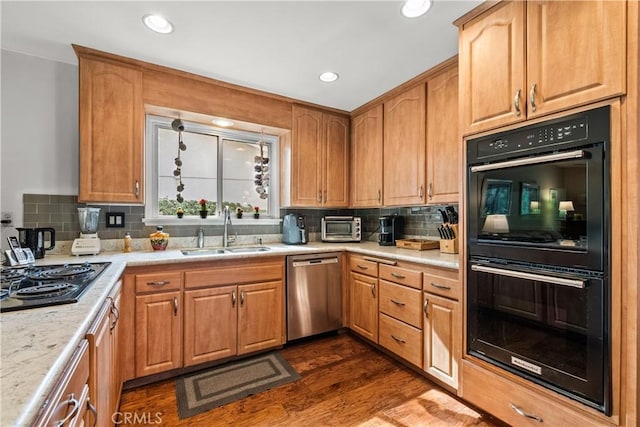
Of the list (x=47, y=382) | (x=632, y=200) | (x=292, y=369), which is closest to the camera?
(x=47, y=382)

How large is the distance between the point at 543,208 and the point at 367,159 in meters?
1.84

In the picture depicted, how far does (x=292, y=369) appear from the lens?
2.27 meters

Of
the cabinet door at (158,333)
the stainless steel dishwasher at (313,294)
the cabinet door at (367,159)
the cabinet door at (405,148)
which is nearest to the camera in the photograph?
the cabinet door at (158,333)

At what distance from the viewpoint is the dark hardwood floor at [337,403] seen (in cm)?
172

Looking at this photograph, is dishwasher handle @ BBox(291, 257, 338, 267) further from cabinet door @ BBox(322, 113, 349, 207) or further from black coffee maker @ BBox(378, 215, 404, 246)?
cabinet door @ BBox(322, 113, 349, 207)

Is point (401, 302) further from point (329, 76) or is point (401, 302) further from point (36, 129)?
point (36, 129)

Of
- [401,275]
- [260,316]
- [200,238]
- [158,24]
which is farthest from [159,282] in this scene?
[401,275]

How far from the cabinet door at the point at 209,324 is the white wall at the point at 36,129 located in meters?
1.33

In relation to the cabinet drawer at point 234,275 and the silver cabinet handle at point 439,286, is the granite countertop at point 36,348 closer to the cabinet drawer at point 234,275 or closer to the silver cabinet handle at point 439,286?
the cabinet drawer at point 234,275

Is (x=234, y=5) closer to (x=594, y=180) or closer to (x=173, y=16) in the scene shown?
(x=173, y=16)

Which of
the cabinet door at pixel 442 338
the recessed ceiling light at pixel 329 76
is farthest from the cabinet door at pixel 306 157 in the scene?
the cabinet door at pixel 442 338

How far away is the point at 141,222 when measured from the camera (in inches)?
100

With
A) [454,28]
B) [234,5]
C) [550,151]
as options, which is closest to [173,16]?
[234,5]

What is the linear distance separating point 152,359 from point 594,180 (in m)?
2.73
